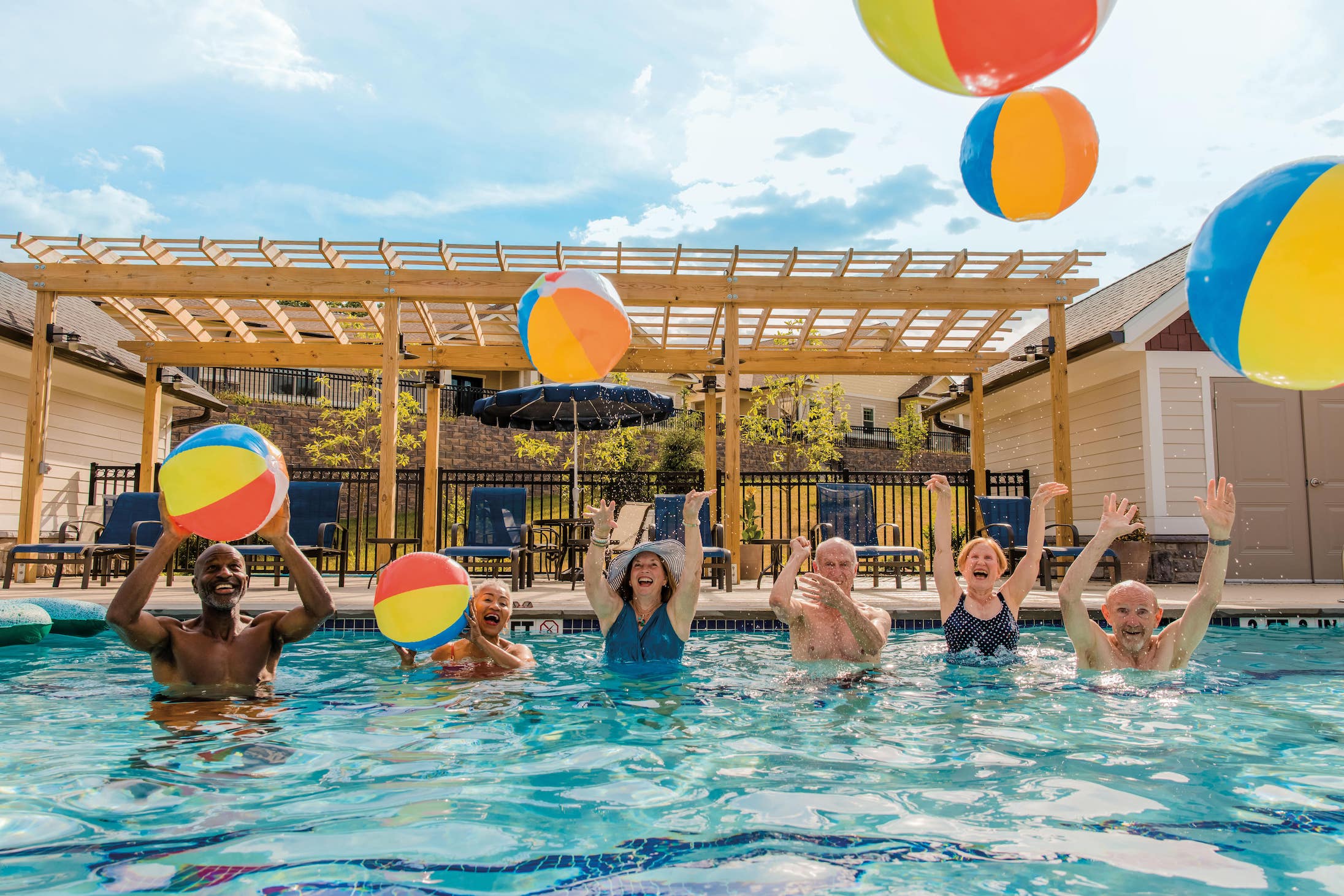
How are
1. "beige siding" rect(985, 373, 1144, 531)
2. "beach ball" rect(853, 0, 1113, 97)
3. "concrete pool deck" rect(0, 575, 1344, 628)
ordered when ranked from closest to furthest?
"beach ball" rect(853, 0, 1113, 97) < "concrete pool deck" rect(0, 575, 1344, 628) < "beige siding" rect(985, 373, 1144, 531)

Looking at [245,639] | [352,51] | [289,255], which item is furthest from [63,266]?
[245,639]

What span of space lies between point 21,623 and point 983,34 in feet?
20.7

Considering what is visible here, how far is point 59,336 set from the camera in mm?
9562

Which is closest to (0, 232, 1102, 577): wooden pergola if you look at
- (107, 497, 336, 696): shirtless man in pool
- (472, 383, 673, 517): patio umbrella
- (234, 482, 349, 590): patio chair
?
(472, 383, 673, 517): patio umbrella

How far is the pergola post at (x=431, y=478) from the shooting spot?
9.55 m

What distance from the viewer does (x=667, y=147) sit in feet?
21.7

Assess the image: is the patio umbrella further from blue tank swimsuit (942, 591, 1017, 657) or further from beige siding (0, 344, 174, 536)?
beige siding (0, 344, 174, 536)

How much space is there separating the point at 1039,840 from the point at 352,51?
6649 millimetres

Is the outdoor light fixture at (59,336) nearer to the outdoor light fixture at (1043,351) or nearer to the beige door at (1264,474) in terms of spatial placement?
the outdoor light fixture at (1043,351)

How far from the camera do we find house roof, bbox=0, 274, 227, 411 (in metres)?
10.5

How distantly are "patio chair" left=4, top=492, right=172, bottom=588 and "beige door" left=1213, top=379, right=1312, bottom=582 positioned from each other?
1203cm

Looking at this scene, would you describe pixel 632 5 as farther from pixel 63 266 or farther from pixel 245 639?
pixel 63 266

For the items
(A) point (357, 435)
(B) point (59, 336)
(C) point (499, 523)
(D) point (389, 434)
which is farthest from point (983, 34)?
(A) point (357, 435)

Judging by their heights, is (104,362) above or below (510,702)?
above
